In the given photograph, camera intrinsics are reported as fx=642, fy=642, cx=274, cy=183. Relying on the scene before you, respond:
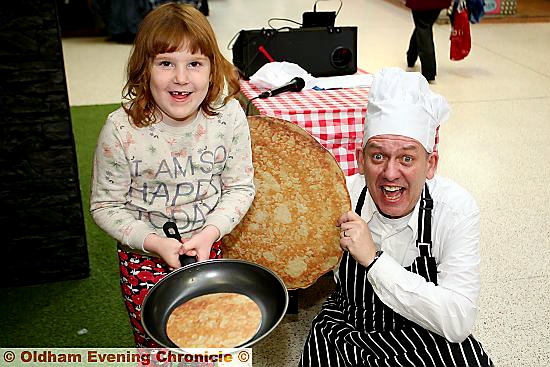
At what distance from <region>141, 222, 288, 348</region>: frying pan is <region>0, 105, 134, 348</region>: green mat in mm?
792

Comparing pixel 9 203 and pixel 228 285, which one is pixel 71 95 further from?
pixel 228 285

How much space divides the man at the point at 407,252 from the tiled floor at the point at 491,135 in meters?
0.48

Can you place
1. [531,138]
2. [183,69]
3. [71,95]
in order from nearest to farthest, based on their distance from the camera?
[183,69] < [531,138] < [71,95]

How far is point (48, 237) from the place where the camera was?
93.0 inches

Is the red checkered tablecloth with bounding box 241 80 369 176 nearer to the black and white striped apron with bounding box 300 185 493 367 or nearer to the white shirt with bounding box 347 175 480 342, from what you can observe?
the black and white striped apron with bounding box 300 185 493 367

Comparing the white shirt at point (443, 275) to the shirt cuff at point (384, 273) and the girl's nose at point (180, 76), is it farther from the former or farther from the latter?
the girl's nose at point (180, 76)

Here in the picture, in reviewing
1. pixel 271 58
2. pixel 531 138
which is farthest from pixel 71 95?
pixel 531 138

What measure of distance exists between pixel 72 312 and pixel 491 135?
2.86 m

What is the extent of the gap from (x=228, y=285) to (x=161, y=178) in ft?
1.03

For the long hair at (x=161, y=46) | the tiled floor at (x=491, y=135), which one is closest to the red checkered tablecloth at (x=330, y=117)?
the tiled floor at (x=491, y=135)

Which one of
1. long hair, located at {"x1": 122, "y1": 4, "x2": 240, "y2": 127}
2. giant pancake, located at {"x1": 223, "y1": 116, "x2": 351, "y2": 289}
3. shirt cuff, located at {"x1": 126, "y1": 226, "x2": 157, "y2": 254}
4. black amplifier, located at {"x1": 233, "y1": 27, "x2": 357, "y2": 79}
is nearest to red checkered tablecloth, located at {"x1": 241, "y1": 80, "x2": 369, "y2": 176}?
giant pancake, located at {"x1": 223, "y1": 116, "x2": 351, "y2": 289}

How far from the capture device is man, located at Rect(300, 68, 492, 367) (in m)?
1.51

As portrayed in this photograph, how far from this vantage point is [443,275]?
1.56m

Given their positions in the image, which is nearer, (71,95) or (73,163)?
(73,163)
